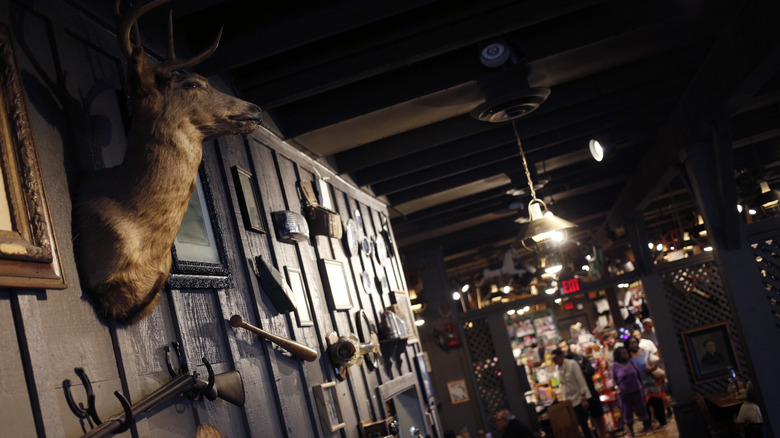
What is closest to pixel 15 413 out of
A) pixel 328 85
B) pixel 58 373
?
pixel 58 373

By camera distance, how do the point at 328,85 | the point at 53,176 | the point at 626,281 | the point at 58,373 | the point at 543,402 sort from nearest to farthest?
the point at 58,373 → the point at 53,176 → the point at 328,85 → the point at 626,281 → the point at 543,402

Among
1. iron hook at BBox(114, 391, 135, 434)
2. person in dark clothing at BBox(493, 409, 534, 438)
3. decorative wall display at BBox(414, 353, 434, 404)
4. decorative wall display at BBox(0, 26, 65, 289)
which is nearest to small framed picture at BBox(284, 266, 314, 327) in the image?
iron hook at BBox(114, 391, 135, 434)

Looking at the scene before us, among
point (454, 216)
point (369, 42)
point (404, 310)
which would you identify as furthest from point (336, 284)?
point (454, 216)

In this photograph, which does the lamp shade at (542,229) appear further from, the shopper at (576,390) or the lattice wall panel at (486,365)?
the lattice wall panel at (486,365)

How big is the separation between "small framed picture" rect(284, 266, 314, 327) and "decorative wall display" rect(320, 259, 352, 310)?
1.48ft

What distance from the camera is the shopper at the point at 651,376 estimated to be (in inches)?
439

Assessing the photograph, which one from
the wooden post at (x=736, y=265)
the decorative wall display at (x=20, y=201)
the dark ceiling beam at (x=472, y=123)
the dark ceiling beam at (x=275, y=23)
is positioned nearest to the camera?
the decorative wall display at (x=20, y=201)

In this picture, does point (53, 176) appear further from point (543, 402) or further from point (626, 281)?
point (543, 402)

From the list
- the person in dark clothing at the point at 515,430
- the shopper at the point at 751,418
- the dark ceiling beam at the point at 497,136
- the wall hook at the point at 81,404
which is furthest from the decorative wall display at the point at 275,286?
the shopper at the point at 751,418

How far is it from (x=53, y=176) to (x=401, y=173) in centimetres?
460

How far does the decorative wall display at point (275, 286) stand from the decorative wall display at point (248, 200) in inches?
7.7

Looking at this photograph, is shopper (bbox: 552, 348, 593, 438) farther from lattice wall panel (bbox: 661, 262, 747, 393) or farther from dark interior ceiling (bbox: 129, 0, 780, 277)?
dark interior ceiling (bbox: 129, 0, 780, 277)

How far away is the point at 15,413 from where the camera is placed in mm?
1767

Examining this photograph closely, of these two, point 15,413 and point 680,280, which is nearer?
point 15,413
